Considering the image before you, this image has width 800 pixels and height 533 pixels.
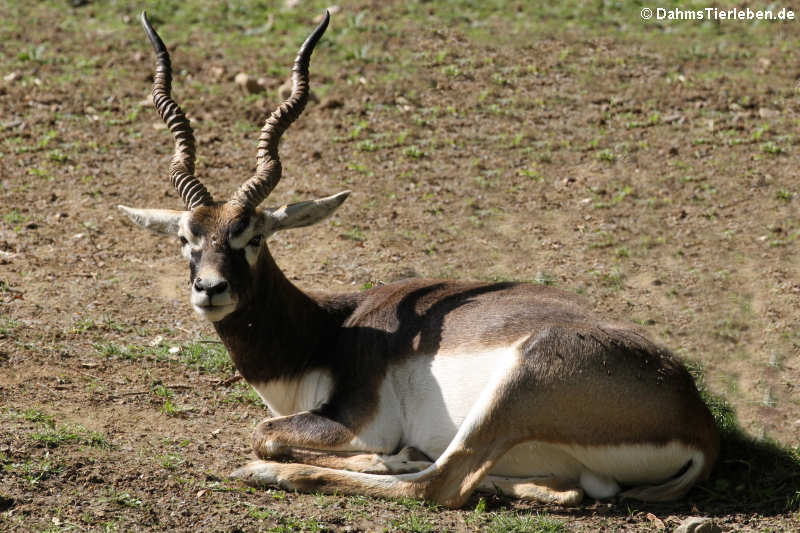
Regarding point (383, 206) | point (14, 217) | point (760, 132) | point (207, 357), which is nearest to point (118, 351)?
point (207, 357)

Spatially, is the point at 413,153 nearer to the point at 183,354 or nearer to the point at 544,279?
the point at 544,279

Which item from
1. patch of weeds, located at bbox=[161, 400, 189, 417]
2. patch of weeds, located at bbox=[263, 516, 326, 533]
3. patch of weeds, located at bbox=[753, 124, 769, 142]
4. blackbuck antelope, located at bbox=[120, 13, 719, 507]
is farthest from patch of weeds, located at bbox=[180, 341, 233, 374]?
patch of weeds, located at bbox=[753, 124, 769, 142]

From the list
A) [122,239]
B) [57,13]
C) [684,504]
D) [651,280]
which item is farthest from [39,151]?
[684,504]

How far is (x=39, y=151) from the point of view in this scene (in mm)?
12984

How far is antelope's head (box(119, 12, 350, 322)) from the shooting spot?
6773 mm

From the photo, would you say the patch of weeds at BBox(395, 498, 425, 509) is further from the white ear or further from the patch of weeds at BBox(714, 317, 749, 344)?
the patch of weeds at BBox(714, 317, 749, 344)

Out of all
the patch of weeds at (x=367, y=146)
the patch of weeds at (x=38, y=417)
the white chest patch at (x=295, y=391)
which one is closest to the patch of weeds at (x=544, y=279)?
the white chest patch at (x=295, y=391)

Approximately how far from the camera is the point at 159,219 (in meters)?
7.54

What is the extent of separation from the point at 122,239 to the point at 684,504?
22.6 feet

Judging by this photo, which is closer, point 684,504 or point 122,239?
point 684,504

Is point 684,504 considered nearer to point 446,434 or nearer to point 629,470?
point 629,470

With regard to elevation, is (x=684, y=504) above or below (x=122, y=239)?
below

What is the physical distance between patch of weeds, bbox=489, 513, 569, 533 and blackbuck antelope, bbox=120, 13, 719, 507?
0.28m

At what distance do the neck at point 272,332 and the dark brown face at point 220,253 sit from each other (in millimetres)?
208
